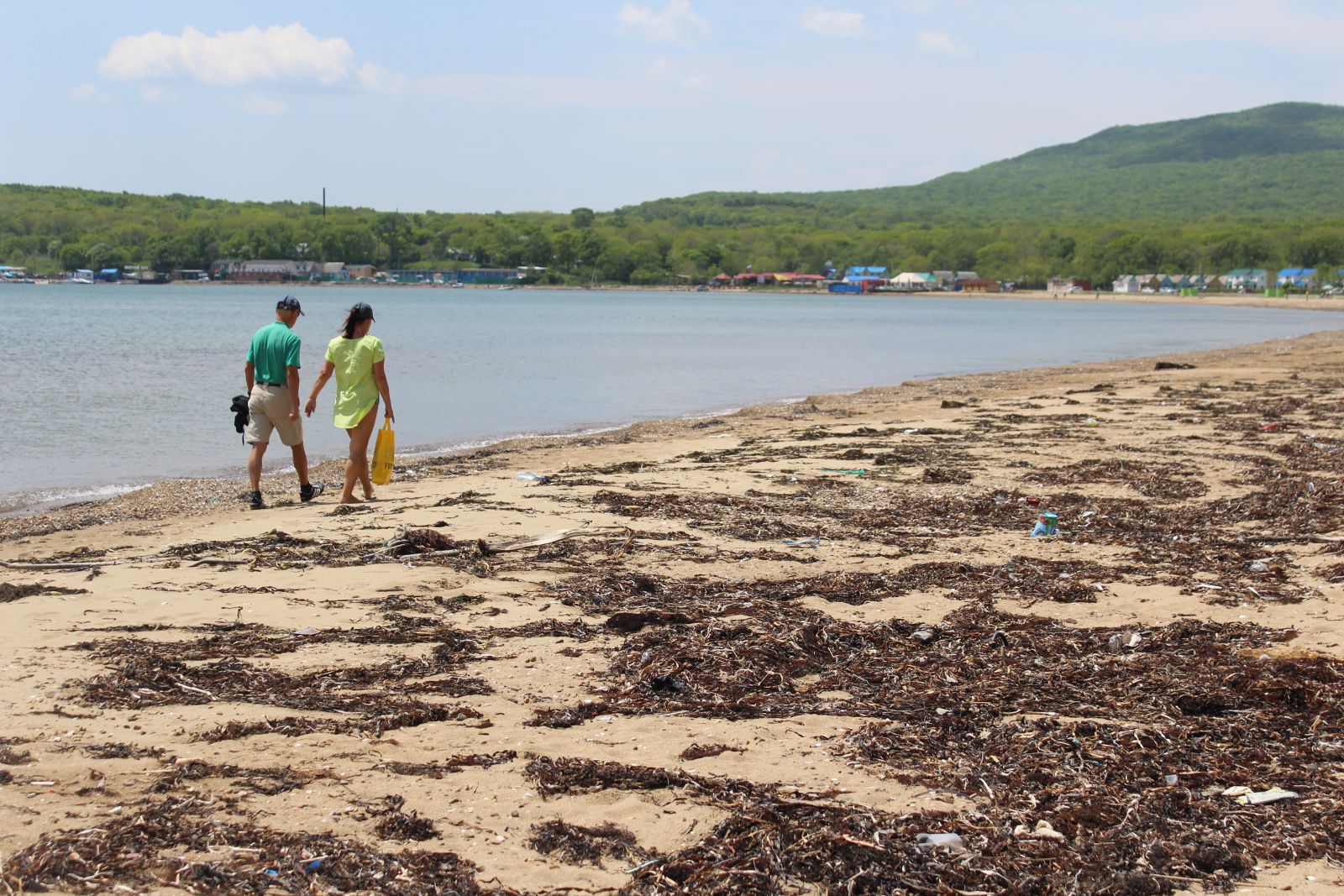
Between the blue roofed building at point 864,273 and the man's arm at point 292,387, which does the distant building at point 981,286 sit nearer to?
the blue roofed building at point 864,273

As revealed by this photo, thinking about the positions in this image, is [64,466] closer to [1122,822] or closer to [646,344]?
[1122,822]

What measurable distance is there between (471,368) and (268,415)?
75.9 feet

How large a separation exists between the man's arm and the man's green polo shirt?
29 millimetres

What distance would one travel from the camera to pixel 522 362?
34.9 m

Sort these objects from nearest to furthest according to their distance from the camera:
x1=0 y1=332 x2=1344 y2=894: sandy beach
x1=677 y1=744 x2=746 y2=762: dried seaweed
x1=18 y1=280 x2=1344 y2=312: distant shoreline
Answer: x1=0 y1=332 x2=1344 y2=894: sandy beach, x1=677 y1=744 x2=746 y2=762: dried seaweed, x1=18 y1=280 x2=1344 y2=312: distant shoreline

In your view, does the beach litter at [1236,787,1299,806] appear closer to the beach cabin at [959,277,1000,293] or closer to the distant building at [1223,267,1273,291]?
the distant building at [1223,267,1273,291]

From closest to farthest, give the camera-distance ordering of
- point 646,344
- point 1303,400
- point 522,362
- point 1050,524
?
point 1050,524
point 1303,400
point 522,362
point 646,344

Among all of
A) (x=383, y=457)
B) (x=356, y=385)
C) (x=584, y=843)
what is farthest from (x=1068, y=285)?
(x=584, y=843)

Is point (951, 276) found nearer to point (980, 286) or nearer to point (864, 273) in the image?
point (980, 286)

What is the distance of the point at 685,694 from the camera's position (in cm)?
492

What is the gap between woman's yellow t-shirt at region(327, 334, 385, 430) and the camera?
376 inches

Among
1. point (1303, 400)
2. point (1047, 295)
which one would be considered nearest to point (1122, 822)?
point (1303, 400)

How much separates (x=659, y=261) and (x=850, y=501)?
591 ft

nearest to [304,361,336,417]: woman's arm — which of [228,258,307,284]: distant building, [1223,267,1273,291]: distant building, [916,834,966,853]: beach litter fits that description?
[916,834,966,853]: beach litter
